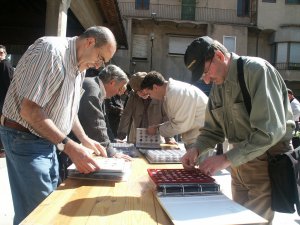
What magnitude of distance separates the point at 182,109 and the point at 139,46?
18.2 metres

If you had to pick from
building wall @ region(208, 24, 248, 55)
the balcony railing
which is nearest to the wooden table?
the balcony railing

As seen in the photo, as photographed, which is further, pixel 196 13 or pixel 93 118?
pixel 196 13

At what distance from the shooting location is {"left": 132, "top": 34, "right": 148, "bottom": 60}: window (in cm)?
2098

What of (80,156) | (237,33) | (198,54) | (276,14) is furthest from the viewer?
(276,14)

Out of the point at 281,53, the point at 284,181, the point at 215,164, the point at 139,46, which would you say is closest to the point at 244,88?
the point at 215,164

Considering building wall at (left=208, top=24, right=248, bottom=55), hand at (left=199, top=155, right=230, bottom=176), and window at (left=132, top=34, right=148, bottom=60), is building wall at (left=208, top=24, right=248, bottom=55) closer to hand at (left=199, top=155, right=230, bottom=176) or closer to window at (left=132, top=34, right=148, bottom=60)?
window at (left=132, top=34, right=148, bottom=60)

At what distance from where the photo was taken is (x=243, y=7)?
2266 cm

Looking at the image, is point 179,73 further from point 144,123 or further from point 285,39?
point 144,123

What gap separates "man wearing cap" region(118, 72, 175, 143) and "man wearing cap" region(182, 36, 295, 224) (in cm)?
210

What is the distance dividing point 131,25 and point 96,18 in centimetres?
1285

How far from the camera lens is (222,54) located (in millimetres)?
1977

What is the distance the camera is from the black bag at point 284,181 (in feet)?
6.45

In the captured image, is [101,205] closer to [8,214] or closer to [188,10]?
[8,214]

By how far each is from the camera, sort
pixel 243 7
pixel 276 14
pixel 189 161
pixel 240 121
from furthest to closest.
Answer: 1. pixel 243 7
2. pixel 276 14
3. pixel 189 161
4. pixel 240 121
